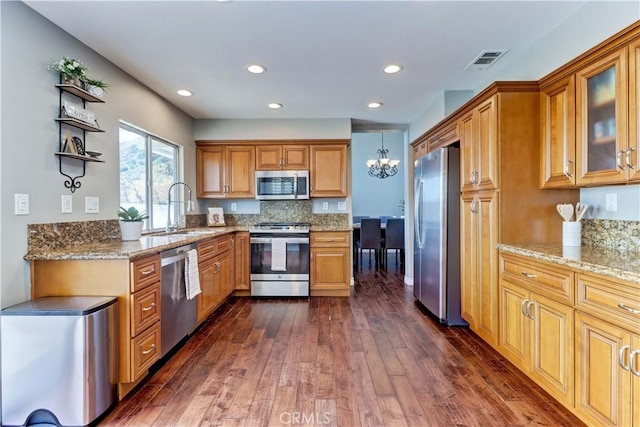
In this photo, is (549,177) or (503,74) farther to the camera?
(503,74)

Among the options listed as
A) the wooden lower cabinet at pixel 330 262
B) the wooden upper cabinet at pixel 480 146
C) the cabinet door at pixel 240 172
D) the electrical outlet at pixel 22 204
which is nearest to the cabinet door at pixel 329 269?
the wooden lower cabinet at pixel 330 262

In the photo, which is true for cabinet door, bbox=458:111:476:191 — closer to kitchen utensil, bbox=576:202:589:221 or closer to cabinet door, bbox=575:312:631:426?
kitchen utensil, bbox=576:202:589:221

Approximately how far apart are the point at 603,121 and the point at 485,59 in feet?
4.03

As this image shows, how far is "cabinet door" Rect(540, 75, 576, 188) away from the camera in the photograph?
205 cm

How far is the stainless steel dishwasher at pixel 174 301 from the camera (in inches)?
93.6

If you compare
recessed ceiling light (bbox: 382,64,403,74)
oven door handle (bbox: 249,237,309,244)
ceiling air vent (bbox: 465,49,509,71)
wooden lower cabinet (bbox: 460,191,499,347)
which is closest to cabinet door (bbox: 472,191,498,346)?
wooden lower cabinet (bbox: 460,191,499,347)

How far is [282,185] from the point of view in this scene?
14.5 feet

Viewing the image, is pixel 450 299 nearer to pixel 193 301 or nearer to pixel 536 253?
pixel 536 253

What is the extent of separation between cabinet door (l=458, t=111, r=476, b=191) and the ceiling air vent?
46cm

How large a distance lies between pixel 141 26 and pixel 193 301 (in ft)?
7.12

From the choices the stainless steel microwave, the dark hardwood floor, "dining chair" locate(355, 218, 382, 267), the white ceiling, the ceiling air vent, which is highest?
the ceiling air vent

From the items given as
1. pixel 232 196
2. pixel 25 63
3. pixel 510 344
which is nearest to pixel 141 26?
pixel 25 63

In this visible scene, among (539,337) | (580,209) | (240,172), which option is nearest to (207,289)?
(240,172)

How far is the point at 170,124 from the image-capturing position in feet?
12.4
